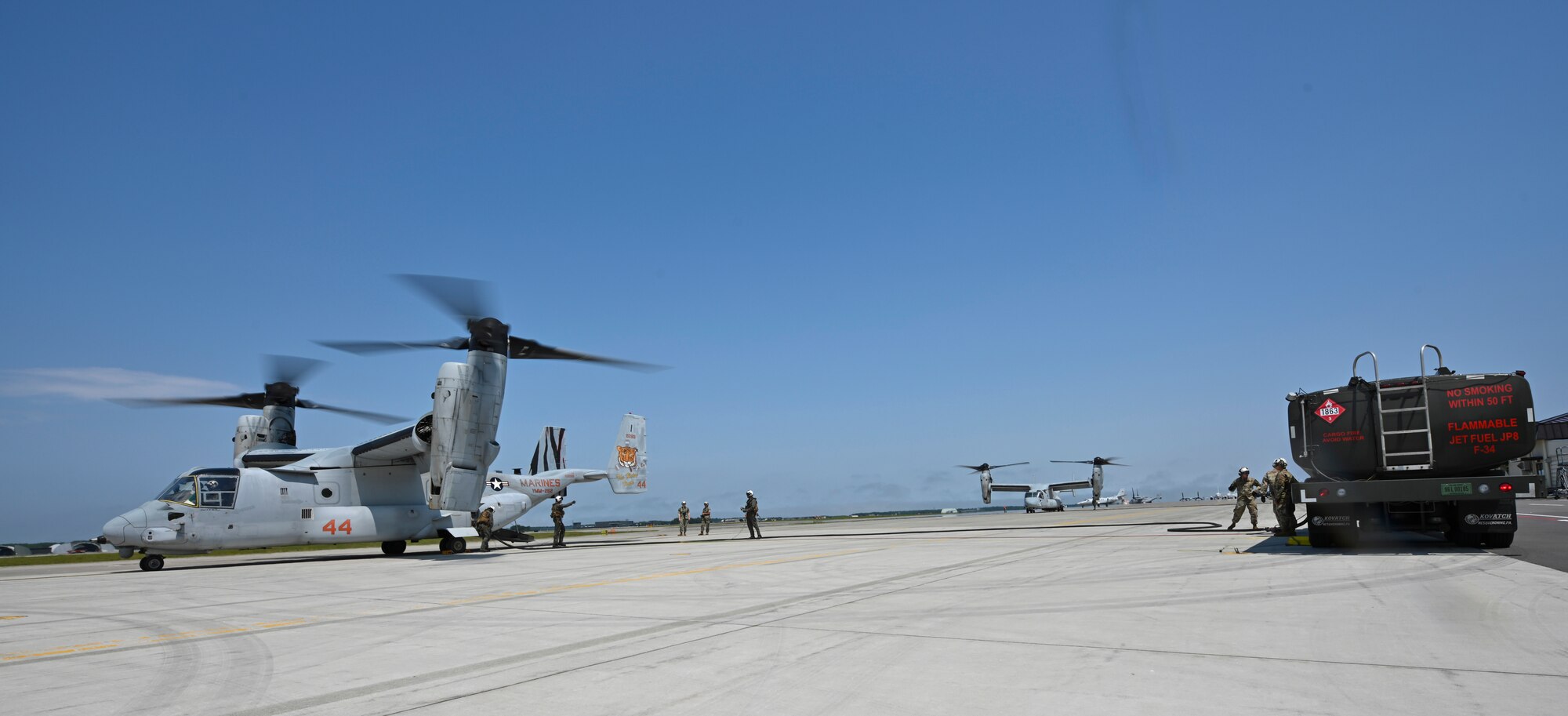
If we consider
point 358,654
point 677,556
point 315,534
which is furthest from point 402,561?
point 358,654

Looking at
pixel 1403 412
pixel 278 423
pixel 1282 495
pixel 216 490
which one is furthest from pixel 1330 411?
pixel 278 423

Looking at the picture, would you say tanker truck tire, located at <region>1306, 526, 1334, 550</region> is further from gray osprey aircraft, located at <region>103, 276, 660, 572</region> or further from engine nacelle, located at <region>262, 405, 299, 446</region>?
engine nacelle, located at <region>262, 405, 299, 446</region>

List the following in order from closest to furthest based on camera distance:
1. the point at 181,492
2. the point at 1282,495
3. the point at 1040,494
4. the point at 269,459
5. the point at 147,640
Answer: the point at 147,640
the point at 1282,495
the point at 181,492
the point at 269,459
the point at 1040,494

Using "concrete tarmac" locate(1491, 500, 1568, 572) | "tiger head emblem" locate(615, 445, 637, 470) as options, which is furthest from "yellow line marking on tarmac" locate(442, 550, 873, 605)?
"tiger head emblem" locate(615, 445, 637, 470)

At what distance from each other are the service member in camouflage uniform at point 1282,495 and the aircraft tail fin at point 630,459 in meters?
26.3

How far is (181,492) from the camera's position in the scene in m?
21.2

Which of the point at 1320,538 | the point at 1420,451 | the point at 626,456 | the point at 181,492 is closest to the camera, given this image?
the point at 1420,451

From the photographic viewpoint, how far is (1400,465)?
13.0 meters

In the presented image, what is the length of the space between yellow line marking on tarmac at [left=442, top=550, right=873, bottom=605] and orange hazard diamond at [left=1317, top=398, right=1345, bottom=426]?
9101mm

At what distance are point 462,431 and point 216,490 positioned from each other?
622cm

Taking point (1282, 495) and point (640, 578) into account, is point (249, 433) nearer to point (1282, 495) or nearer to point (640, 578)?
point (640, 578)

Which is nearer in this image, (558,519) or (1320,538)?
(1320,538)

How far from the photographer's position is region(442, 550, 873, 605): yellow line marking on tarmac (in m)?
11.2

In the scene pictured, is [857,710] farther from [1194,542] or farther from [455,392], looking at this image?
[455,392]
